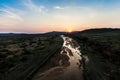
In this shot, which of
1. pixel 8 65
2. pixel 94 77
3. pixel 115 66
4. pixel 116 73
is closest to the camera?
pixel 94 77

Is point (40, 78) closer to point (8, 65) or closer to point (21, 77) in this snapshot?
point (21, 77)

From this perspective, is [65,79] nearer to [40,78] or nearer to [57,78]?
[57,78]

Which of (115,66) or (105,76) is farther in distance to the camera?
(115,66)

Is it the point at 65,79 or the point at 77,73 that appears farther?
the point at 77,73

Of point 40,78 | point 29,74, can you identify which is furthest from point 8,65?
point 40,78

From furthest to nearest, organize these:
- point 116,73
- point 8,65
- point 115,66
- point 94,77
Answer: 1. point 8,65
2. point 115,66
3. point 116,73
4. point 94,77

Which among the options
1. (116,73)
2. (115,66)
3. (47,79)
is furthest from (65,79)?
(115,66)

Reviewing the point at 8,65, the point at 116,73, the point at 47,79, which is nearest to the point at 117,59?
the point at 116,73
